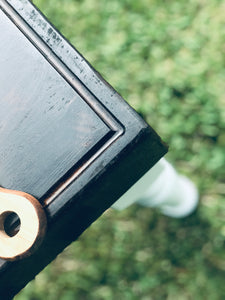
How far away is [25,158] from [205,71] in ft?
3.03

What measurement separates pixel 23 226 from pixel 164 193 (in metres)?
0.59

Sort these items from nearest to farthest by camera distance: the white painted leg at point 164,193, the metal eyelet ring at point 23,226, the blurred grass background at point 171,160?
the metal eyelet ring at point 23,226 < the white painted leg at point 164,193 < the blurred grass background at point 171,160

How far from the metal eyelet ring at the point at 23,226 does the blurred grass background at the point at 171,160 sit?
859 millimetres

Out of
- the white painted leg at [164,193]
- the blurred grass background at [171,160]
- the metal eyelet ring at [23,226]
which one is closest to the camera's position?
the metal eyelet ring at [23,226]

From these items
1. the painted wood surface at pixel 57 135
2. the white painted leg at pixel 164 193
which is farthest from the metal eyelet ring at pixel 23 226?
the white painted leg at pixel 164 193

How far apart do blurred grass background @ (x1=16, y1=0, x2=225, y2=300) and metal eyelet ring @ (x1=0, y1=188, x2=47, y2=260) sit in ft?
2.82

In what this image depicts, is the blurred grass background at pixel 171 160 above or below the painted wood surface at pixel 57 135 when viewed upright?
below

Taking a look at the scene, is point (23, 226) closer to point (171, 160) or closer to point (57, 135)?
point (57, 135)

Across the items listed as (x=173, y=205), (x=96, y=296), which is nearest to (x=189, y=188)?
(x=173, y=205)

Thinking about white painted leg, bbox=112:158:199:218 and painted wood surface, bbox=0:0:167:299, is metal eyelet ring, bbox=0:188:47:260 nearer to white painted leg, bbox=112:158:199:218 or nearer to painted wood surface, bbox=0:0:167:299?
painted wood surface, bbox=0:0:167:299

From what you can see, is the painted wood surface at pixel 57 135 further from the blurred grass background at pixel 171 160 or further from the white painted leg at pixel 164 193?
the blurred grass background at pixel 171 160

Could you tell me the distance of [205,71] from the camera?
144 cm

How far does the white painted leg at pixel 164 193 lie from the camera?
1.01 metres

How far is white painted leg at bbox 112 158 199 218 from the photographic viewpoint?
3.32 feet
